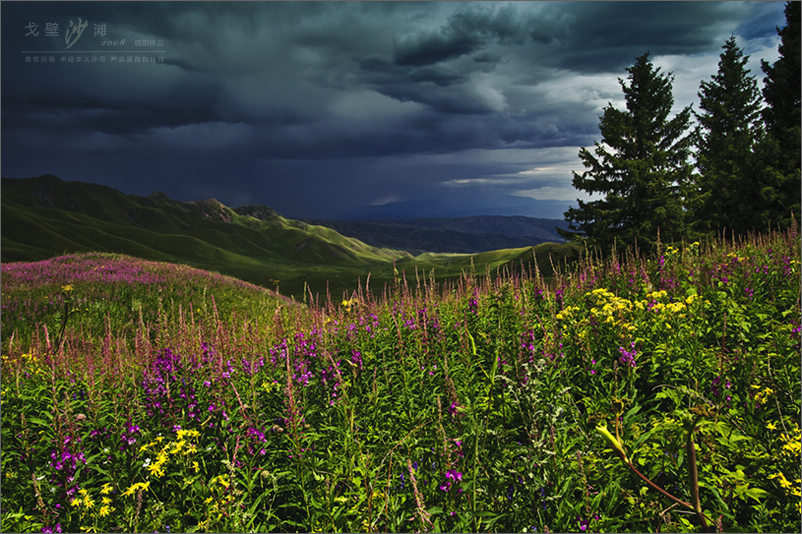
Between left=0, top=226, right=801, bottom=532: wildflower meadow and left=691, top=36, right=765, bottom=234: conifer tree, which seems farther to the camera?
left=691, top=36, right=765, bottom=234: conifer tree

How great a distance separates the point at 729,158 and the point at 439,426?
34943mm

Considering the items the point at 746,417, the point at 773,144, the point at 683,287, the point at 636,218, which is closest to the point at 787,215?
the point at 773,144

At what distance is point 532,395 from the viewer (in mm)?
2844

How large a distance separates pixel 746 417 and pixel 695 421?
12.3 ft

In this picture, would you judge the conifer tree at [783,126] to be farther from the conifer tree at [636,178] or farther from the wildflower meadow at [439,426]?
the wildflower meadow at [439,426]

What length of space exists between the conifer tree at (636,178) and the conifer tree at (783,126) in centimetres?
394

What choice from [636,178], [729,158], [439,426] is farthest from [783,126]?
[439,426]

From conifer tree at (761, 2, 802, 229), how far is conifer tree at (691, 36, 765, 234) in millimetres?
733

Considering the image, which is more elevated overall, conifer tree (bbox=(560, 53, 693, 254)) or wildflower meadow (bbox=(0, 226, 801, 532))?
conifer tree (bbox=(560, 53, 693, 254))

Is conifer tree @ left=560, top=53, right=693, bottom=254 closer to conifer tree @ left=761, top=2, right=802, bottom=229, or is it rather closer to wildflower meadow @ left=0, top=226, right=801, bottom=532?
conifer tree @ left=761, top=2, right=802, bottom=229

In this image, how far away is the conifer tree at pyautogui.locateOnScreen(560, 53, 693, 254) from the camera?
2450 cm

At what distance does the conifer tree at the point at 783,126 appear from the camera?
22.2 m

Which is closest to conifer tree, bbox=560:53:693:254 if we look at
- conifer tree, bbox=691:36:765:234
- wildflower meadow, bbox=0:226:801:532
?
conifer tree, bbox=691:36:765:234

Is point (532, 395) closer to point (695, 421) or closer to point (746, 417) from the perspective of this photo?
point (695, 421)
